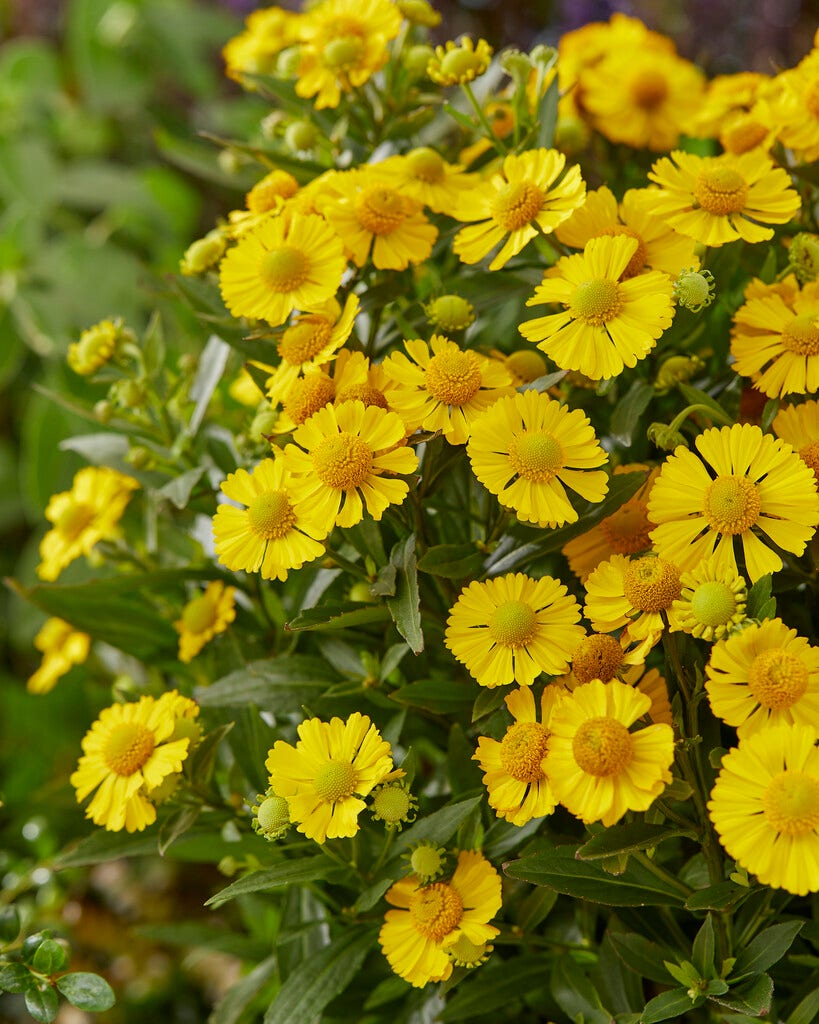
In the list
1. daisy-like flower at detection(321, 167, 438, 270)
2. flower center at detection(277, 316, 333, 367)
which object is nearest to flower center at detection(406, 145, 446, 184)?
daisy-like flower at detection(321, 167, 438, 270)

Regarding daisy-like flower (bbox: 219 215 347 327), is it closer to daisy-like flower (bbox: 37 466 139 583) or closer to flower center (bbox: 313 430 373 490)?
flower center (bbox: 313 430 373 490)

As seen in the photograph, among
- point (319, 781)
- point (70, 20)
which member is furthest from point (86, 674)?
point (70, 20)

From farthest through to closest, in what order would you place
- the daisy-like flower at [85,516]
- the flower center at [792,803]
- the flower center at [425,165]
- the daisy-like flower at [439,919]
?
the daisy-like flower at [85,516]
the flower center at [425,165]
the daisy-like flower at [439,919]
the flower center at [792,803]

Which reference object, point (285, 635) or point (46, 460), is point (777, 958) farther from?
point (46, 460)

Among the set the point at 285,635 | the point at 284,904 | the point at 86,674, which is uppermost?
the point at 285,635

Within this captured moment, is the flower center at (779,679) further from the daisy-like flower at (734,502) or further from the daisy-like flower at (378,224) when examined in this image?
the daisy-like flower at (378,224)

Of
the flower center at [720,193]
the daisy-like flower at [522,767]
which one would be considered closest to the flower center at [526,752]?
the daisy-like flower at [522,767]

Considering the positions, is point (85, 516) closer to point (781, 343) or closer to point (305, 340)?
point (305, 340)
